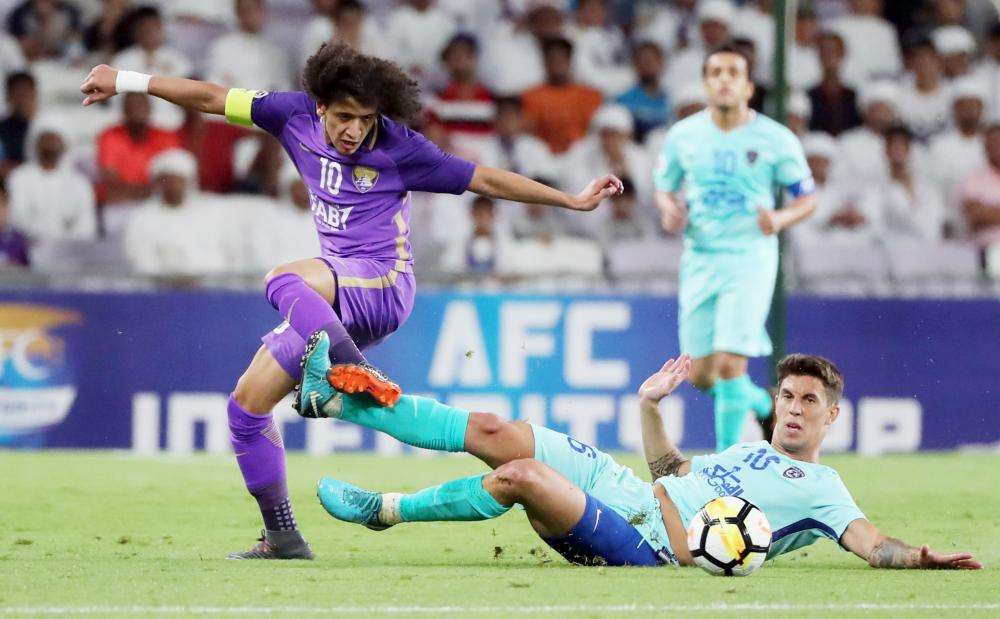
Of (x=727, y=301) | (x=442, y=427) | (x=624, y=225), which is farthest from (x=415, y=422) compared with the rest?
(x=624, y=225)

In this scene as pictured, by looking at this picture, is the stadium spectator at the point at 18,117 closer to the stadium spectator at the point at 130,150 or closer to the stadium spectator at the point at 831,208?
the stadium spectator at the point at 130,150

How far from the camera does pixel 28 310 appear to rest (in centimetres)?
1128

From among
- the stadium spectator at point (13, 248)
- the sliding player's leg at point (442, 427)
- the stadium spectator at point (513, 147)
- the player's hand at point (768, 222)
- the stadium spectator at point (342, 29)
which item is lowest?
the sliding player's leg at point (442, 427)

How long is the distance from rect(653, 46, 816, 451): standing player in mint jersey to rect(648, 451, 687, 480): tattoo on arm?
2.99 m

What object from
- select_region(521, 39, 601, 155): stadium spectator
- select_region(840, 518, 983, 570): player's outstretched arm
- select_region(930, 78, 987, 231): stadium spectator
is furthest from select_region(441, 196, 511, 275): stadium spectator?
select_region(840, 518, 983, 570): player's outstretched arm

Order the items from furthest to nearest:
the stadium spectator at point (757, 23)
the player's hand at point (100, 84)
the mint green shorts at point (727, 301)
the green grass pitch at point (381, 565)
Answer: the stadium spectator at point (757, 23) → the mint green shorts at point (727, 301) → the player's hand at point (100, 84) → the green grass pitch at point (381, 565)

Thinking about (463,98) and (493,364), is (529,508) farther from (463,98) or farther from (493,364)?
(463,98)

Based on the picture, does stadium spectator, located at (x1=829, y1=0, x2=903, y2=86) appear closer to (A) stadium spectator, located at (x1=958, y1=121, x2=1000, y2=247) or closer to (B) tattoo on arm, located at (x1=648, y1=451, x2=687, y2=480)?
(A) stadium spectator, located at (x1=958, y1=121, x2=1000, y2=247)

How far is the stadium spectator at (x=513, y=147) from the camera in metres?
13.5

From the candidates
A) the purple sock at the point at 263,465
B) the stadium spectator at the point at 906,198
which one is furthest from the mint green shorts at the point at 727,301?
the stadium spectator at the point at 906,198

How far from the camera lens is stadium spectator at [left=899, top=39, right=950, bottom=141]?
14.9 metres

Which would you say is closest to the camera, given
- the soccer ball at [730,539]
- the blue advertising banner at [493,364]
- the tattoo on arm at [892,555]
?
the soccer ball at [730,539]

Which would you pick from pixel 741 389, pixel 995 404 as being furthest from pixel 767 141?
pixel 995 404

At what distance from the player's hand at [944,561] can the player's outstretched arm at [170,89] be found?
3189mm
